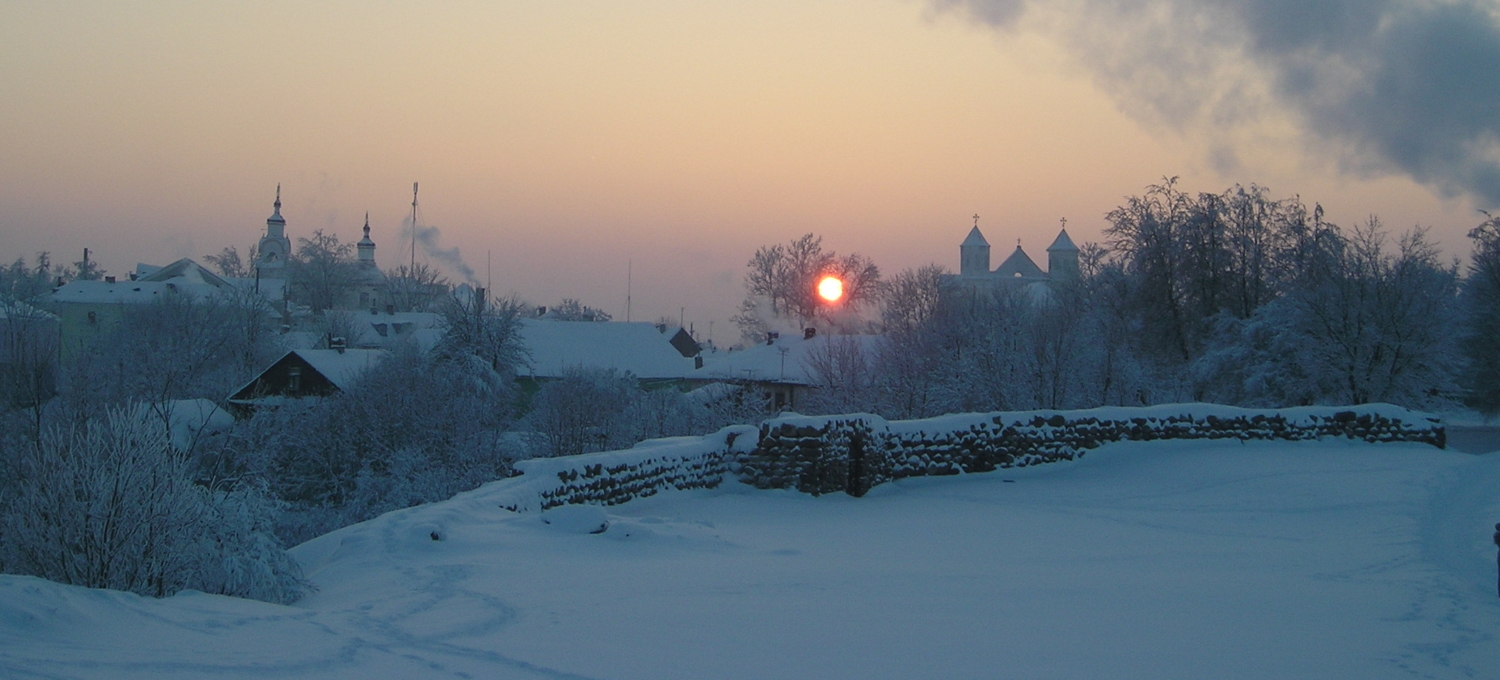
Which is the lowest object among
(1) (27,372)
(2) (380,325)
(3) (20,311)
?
(1) (27,372)

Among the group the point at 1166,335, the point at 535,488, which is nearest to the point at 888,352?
the point at 1166,335

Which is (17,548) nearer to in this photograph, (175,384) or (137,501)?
(137,501)

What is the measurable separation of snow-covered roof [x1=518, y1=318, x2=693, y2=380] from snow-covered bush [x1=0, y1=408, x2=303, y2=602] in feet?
132

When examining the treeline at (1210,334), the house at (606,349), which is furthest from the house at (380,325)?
the treeline at (1210,334)

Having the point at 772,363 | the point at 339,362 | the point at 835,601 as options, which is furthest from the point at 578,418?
the point at 835,601

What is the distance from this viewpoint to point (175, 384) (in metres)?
34.4

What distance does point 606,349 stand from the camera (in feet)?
174

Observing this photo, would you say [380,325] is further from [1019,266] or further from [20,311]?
[1019,266]

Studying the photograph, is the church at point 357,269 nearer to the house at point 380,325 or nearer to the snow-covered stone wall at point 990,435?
the house at point 380,325

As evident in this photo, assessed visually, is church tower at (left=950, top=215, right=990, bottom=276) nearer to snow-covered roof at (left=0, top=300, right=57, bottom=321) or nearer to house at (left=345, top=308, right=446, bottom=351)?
house at (left=345, top=308, right=446, bottom=351)

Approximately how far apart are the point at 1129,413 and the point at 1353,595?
370 inches

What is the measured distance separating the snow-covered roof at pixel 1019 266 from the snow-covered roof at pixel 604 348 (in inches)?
2327

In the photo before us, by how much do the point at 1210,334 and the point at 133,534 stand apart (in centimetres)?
3059

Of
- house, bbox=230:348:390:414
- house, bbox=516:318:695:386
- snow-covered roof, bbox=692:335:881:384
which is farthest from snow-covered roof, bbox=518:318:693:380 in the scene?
house, bbox=230:348:390:414
